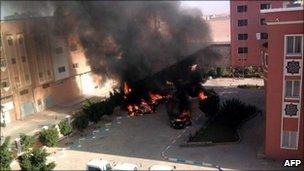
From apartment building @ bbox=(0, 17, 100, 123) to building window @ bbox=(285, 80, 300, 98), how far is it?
21246 millimetres

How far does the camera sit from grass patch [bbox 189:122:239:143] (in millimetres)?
24750

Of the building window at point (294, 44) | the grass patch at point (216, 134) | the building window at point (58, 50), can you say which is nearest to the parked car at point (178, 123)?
the grass patch at point (216, 134)

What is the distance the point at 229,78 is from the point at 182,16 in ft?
Result: 43.4

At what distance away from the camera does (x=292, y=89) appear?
20.5 m

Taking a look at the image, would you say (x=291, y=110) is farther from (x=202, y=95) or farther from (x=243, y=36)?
(x=243, y=36)

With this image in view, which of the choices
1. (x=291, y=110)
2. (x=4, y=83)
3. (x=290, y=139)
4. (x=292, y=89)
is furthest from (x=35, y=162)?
(x=292, y=89)

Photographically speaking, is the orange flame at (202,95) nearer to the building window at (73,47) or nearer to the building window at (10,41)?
the building window at (73,47)

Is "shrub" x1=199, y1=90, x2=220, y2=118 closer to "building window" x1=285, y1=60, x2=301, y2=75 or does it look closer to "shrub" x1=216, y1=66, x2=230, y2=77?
"building window" x1=285, y1=60, x2=301, y2=75

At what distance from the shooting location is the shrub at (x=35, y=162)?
2041 centimetres

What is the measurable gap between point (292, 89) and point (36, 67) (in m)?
22.2

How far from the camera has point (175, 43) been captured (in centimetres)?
3397

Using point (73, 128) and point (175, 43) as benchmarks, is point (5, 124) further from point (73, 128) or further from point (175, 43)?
point (175, 43)

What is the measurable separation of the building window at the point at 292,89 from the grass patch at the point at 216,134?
17.3ft

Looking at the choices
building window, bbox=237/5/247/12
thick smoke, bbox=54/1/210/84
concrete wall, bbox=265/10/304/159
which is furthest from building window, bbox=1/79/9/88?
building window, bbox=237/5/247/12
